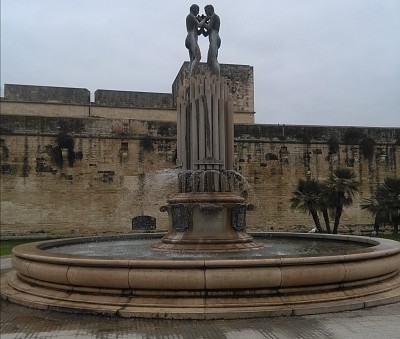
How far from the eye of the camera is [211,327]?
4.96 metres

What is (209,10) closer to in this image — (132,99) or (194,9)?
(194,9)

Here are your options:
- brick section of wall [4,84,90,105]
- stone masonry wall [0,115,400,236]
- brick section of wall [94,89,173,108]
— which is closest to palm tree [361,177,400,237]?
stone masonry wall [0,115,400,236]

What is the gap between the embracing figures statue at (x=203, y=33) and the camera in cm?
929

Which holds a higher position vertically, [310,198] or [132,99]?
[132,99]

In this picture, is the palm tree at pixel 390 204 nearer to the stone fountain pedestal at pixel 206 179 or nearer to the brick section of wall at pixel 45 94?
the stone fountain pedestal at pixel 206 179

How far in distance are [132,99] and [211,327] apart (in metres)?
27.5

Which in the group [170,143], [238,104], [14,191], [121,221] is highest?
[238,104]

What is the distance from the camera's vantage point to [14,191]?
73.0 ft

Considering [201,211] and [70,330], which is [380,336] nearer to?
[70,330]

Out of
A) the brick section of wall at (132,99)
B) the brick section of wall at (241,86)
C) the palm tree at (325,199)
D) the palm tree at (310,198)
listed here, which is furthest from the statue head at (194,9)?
the brick section of wall at (132,99)

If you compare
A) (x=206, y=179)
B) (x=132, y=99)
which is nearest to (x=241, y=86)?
(x=132, y=99)

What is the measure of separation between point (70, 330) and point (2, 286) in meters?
2.98

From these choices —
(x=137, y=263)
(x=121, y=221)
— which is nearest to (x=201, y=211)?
(x=137, y=263)

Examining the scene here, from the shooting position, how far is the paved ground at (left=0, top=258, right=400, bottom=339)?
4688 mm
